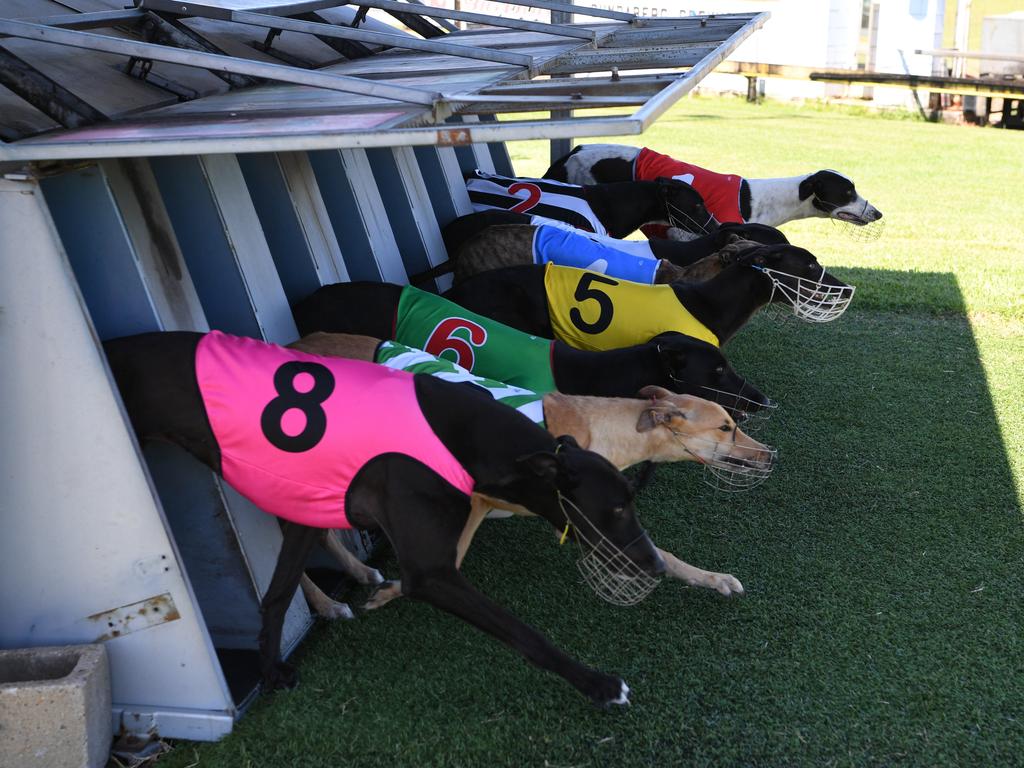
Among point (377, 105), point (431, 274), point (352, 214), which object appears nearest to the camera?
point (377, 105)

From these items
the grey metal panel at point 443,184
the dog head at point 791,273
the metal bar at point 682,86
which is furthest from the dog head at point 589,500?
the grey metal panel at point 443,184

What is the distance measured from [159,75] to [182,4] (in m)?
0.52

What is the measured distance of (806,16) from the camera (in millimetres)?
22922

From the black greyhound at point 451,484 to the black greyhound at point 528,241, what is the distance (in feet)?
7.97

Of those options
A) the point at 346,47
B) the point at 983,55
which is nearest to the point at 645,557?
the point at 346,47

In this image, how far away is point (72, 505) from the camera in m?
2.89

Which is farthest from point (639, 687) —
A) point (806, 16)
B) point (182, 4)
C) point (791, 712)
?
point (806, 16)

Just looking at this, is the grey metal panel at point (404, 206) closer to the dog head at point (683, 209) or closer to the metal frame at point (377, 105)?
the metal frame at point (377, 105)

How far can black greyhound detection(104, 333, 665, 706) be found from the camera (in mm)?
2863

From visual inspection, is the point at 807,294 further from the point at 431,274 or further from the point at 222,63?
the point at 222,63

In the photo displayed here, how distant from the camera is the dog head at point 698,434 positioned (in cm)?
357

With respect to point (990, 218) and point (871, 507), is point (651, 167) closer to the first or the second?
point (871, 507)

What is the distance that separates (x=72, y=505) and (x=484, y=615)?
45.1 inches

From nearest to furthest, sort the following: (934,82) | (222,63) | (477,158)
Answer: (222,63), (477,158), (934,82)
